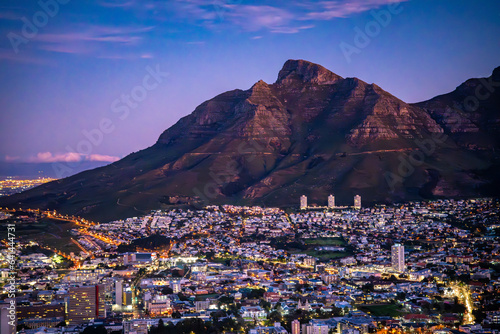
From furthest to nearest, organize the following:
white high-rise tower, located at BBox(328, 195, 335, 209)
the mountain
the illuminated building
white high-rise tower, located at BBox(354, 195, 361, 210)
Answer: the mountain, white high-rise tower, located at BBox(328, 195, 335, 209), white high-rise tower, located at BBox(354, 195, 361, 210), the illuminated building

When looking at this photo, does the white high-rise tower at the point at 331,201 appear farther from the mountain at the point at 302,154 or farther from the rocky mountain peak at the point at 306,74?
the rocky mountain peak at the point at 306,74

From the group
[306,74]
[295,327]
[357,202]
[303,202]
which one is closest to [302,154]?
[303,202]

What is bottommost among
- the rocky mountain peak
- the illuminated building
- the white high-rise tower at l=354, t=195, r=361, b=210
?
the illuminated building

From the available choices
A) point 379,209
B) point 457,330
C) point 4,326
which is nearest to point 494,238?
point 379,209

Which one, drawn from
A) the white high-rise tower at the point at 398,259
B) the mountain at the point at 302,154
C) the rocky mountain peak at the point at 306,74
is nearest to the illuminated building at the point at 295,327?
the white high-rise tower at the point at 398,259

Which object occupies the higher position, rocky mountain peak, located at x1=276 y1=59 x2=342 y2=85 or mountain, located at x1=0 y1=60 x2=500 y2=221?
rocky mountain peak, located at x1=276 y1=59 x2=342 y2=85

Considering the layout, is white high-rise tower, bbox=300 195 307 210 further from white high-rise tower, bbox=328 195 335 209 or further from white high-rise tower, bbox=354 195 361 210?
white high-rise tower, bbox=354 195 361 210

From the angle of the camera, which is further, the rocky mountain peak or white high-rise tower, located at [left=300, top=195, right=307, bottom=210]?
the rocky mountain peak

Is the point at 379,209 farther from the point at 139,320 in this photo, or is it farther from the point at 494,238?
the point at 139,320

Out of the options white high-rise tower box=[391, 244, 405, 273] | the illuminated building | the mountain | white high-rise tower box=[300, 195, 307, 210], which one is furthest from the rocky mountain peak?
the illuminated building
